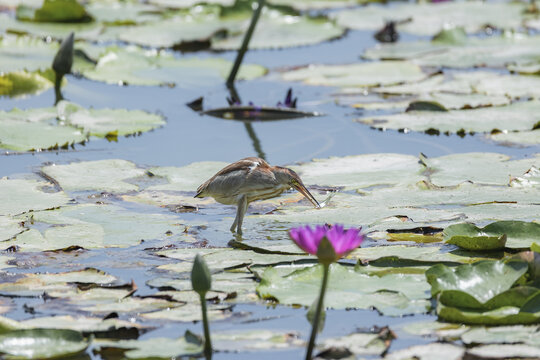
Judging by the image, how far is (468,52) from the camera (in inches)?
343

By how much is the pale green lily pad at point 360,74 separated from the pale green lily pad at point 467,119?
1209 millimetres

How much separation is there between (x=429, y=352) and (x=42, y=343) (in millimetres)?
1237

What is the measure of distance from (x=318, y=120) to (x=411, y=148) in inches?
39.0

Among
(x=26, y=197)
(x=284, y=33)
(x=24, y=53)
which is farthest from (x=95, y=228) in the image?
(x=284, y=33)

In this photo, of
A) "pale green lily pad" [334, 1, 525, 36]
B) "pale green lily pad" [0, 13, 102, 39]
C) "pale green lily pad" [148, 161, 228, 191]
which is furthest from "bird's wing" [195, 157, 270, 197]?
"pale green lily pad" [334, 1, 525, 36]

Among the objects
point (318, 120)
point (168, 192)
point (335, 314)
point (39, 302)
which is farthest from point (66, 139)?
point (335, 314)

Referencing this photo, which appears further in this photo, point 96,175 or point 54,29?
point 54,29

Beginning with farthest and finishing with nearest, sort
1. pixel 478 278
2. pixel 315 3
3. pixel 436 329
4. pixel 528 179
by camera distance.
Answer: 1. pixel 315 3
2. pixel 528 179
3. pixel 478 278
4. pixel 436 329

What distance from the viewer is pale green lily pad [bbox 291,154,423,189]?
5109mm

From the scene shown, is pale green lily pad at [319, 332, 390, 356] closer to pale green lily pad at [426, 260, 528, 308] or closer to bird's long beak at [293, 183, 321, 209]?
pale green lily pad at [426, 260, 528, 308]

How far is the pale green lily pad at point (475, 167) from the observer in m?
5.04

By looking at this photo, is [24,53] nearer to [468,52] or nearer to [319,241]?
[468,52]

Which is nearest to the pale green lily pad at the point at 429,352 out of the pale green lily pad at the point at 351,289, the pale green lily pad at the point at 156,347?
the pale green lily pad at the point at 351,289

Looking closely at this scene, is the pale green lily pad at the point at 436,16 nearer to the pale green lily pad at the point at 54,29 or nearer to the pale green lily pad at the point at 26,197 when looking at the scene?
the pale green lily pad at the point at 54,29
